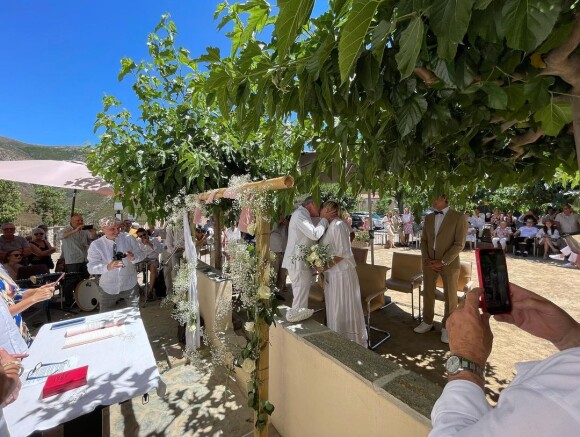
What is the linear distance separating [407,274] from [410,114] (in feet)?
15.7

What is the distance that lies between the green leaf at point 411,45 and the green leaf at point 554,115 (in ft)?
3.14

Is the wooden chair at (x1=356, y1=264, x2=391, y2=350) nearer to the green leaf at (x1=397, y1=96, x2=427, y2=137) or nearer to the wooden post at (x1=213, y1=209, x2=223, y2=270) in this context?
the wooden post at (x1=213, y1=209, x2=223, y2=270)

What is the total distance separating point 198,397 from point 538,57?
13.2 ft

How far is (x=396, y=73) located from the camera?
1.31 metres

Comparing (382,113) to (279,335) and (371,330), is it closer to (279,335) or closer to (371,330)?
(279,335)

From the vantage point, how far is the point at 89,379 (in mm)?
2273

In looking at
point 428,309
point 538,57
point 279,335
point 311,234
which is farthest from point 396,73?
point 428,309

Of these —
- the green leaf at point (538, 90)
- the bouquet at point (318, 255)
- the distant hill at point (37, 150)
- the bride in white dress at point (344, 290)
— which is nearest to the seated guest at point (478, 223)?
the bride in white dress at point (344, 290)

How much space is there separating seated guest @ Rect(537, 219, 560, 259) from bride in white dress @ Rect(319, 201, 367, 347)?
12.0 metres

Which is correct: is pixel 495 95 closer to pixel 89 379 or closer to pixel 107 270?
pixel 89 379

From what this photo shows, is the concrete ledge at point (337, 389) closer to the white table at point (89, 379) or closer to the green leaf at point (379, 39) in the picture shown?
the white table at point (89, 379)

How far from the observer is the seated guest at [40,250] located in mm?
7422

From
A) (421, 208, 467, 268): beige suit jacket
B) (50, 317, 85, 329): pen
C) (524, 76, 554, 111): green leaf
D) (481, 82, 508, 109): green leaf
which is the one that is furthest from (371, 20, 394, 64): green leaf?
(421, 208, 467, 268): beige suit jacket

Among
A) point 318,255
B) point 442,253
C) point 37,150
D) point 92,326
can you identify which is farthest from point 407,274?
point 37,150
